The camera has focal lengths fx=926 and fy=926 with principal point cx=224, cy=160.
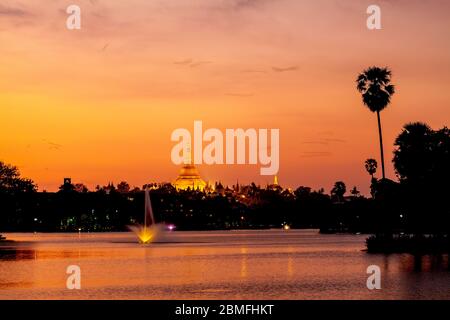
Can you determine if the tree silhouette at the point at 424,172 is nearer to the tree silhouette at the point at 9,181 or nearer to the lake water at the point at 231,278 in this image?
the lake water at the point at 231,278

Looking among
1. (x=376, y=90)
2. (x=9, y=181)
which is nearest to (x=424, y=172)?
(x=376, y=90)

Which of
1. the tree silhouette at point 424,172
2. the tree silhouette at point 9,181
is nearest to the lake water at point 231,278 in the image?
the tree silhouette at point 424,172

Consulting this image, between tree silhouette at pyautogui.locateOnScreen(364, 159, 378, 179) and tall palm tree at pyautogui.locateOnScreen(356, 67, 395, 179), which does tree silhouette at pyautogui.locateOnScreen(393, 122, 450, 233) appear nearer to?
tall palm tree at pyautogui.locateOnScreen(356, 67, 395, 179)

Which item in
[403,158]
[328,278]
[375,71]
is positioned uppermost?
[375,71]

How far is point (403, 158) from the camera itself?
9450 centimetres

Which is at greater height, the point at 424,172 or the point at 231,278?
the point at 424,172

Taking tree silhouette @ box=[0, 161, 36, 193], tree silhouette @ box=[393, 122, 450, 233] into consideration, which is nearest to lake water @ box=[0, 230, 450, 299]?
tree silhouette @ box=[393, 122, 450, 233]

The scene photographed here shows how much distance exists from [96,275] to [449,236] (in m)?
36.0

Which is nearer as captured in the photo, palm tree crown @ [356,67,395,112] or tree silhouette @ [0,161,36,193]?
palm tree crown @ [356,67,395,112]

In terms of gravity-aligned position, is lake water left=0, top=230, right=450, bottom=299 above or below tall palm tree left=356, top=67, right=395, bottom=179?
below

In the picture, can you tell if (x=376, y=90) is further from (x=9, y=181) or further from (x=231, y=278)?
(x=9, y=181)
